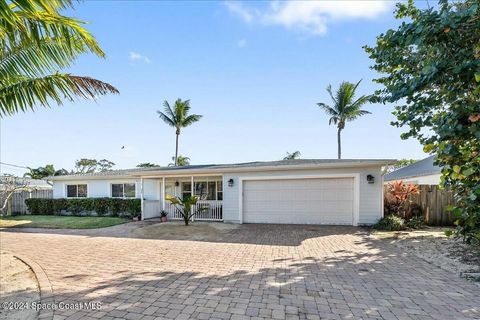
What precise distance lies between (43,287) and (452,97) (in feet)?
25.0

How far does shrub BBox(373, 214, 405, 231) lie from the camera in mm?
10555

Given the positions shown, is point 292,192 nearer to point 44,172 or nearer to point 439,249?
point 439,249

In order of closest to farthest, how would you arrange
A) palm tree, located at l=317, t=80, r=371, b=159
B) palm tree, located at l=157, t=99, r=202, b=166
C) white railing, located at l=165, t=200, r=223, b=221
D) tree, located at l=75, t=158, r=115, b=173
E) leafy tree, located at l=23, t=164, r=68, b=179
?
white railing, located at l=165, t=200, r=223, b=221 < palm tree, located at l=317, t=80, r=371, b=159 < palm tree, located at l=157, t=99, r=202, b=166 < leafy tree, located at l=23, t=164, r=68, b=179 < tree, located at l=75, t=158, r=115, b=173

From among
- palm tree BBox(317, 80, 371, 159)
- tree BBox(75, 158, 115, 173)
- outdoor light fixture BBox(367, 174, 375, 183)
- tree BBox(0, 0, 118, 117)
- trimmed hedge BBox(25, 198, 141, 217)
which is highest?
palm tree BBox(317, 80, 371, 159)

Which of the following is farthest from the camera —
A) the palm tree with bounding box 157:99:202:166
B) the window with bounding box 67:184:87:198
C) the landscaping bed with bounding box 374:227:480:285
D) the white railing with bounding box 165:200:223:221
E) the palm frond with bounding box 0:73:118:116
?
the palm tree with bounding box 157:99:202:166

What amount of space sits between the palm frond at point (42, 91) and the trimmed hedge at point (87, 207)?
11274 millimetres

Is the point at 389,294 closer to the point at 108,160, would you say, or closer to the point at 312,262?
the point at 312,262

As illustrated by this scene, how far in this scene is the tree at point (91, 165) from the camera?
47.0 meters

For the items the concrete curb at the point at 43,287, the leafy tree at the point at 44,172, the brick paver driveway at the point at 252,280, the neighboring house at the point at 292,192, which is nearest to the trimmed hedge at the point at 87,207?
the neighboring house at the point at 292,192

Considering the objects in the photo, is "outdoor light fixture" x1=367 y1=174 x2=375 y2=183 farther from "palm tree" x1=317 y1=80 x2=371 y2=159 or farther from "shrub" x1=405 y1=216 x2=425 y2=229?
"palm tree" x1=317 y1=80 x2=371 y2=159

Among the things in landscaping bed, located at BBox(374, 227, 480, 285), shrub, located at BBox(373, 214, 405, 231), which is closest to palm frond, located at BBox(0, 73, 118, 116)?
landscaping bed, located at BBox(374, 227, 480, 285)

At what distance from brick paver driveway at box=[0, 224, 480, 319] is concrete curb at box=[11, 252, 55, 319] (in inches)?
5.1

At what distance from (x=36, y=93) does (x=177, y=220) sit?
1053 centimetres

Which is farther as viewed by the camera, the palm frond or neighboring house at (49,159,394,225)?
neighboring house at (49,159,394,225)
